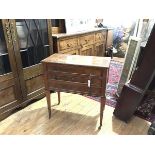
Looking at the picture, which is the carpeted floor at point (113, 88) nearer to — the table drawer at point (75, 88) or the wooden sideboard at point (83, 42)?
the wooden sideboard at point (83, 42)

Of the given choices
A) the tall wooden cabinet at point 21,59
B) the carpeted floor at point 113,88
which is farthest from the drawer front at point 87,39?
the carpeted floor at point 113,88

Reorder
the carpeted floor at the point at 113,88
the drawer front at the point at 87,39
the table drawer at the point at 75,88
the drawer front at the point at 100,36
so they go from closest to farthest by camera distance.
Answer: the table drawer at the point at 75,88, the carpeted floor at the point at 113,88, the drawer front at the point at 87,39, the drawer front at the point at 100,36

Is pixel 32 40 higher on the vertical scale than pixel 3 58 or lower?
higher

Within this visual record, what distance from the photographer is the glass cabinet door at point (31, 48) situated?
75.2 inches

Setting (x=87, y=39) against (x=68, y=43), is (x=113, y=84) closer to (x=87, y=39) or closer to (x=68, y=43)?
(x=87, y=39)

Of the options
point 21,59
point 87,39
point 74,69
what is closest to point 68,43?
point 87,39

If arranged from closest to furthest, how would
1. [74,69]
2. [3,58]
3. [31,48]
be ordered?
[74,69] < [3,58] < [31,48]

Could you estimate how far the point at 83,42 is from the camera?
2795 millimetres

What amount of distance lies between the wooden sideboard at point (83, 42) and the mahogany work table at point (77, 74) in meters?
0.59

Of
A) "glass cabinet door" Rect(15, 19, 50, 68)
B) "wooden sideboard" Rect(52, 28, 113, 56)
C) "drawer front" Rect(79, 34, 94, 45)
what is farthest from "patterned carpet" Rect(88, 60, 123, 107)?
"glass cabinet door" Rect(15, 19, 50, 68)

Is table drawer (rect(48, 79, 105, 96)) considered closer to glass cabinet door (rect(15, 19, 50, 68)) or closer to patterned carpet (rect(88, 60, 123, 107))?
glass cabinet door (rect(15, 19, 50, 68))

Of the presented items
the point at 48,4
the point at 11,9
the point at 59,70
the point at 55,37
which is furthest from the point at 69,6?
the point at 55,37

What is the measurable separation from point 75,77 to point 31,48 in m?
0.76

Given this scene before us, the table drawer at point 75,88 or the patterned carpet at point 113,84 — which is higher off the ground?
the table drawer at point 75,88
